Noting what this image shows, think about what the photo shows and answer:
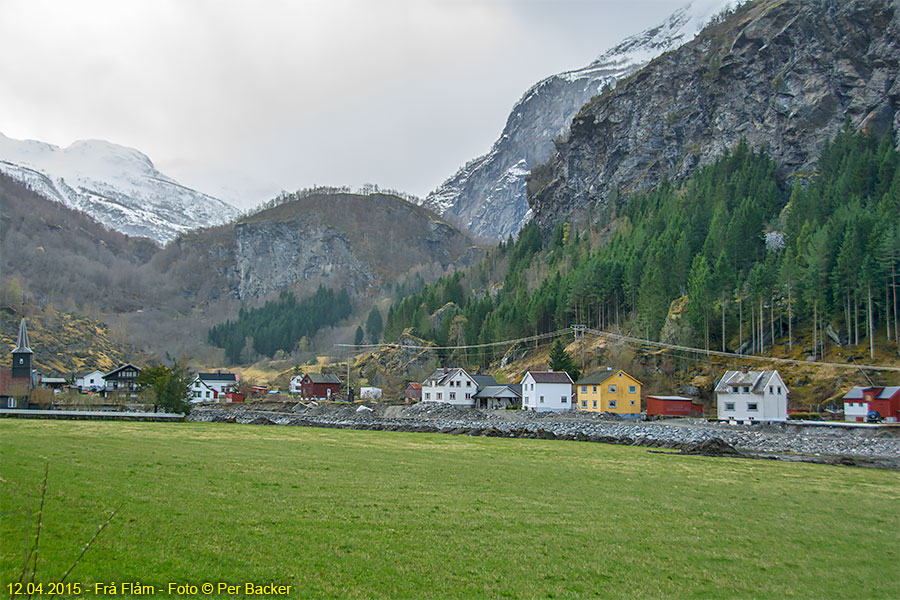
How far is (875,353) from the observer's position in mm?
60438

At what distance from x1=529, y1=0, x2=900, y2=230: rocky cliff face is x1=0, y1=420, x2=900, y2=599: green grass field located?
9902 centimetres

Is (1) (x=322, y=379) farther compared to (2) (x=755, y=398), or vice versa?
(1) (x=322, y=379)

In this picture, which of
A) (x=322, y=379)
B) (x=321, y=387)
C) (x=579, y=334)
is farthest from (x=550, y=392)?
(x=322, y=379)

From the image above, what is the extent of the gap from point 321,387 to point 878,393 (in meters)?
78.7

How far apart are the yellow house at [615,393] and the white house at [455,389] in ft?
60.1

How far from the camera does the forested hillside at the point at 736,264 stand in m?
65.8

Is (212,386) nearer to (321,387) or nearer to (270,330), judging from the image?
(321,387)

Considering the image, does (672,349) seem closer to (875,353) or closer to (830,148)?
(875,353)

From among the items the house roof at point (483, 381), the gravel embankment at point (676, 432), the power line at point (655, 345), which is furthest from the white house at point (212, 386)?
the house roof at point (483, 381)

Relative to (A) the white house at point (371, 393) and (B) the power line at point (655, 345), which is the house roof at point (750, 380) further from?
(A) the white house at point (371, 393)

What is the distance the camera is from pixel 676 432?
4881 cm

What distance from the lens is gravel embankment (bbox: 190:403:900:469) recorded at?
→ 40006 mm

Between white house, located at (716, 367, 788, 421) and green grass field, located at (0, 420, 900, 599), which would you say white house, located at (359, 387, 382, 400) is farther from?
green grass field, located at (0, 420, 900, 599)

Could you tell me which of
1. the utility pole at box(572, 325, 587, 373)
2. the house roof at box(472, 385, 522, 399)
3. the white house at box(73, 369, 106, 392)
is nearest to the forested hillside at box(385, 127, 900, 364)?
the utility pole at box(572, 325, 587, 373)
